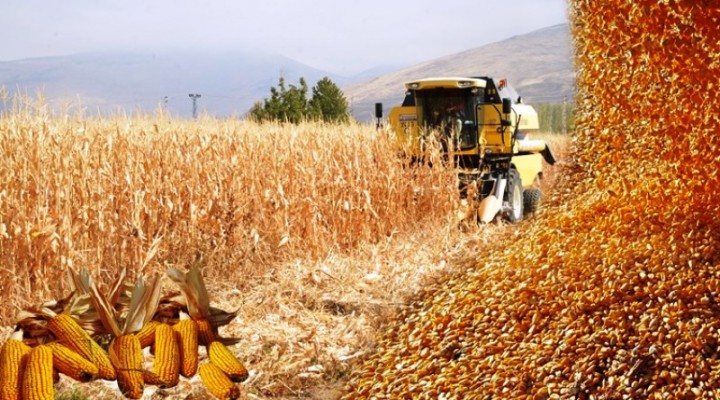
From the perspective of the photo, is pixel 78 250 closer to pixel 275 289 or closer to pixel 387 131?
pixel 275 289

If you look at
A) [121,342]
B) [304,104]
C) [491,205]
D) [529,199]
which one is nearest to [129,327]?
[121,342]

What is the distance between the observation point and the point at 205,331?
11.5ft

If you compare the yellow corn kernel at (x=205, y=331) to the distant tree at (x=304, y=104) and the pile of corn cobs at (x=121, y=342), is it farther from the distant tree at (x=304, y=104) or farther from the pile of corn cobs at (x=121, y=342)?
the distant tree at (x=304, y=104)

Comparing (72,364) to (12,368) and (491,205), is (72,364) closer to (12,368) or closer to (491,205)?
(12,368)

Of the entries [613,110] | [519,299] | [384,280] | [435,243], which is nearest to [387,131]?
[435,243]

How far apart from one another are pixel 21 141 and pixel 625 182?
14.0ft

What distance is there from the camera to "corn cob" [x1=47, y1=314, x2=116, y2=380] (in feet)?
10.8

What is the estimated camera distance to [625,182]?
183 inches

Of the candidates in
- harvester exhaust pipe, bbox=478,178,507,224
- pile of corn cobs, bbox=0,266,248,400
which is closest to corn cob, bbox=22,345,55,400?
pile of corn cobs, bbox=0,266,248,400

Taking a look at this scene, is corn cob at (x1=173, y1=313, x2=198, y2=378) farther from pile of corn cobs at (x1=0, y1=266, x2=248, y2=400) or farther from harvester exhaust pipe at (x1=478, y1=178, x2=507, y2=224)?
harvester exhaust pipe at (x1=478, y1=178, x2=507, y2=224)

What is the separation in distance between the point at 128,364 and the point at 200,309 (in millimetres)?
372

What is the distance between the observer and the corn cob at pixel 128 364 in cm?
329

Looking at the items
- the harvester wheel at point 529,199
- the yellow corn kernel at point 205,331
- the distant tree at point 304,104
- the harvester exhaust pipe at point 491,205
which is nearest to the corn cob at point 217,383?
the yellow corn kernel at point 205,331

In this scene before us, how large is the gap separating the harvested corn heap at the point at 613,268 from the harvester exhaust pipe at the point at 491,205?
3.50 metres
